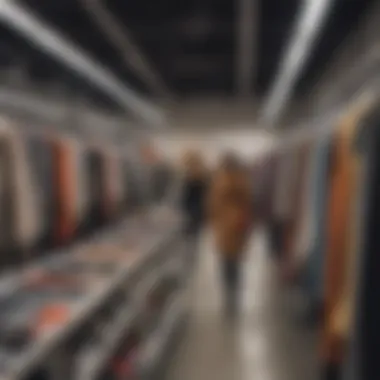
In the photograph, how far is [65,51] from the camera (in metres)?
7.16

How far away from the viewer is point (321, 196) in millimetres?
3480

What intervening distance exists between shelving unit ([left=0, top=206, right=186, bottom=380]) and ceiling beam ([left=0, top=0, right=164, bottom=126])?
1.92 m

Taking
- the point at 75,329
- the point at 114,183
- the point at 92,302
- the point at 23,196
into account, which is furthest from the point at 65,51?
the point at 75,329

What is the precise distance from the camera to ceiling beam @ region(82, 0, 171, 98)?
680 cm

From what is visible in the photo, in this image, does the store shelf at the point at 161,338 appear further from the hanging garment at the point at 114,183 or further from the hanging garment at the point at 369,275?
the hanging garment at the point at 369,275

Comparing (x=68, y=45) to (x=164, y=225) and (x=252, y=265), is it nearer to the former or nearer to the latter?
(x=164, y=225)

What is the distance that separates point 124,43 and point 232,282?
11.4 feet

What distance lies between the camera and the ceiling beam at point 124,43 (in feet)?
22.3

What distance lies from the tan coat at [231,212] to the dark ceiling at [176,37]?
179 cm

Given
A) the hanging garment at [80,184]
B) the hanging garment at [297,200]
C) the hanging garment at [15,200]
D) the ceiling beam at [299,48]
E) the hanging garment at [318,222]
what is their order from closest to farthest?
the hanging garment at [15,200] < the hanging garment at [318,222] < the hanging garment at [80,184] < the hanging garment at [297,200] < the ceiling beam at [299,48]

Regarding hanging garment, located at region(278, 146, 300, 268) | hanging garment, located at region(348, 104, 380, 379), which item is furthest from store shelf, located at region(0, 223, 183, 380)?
hanging garment, located at region(278, 146, 300, 268)

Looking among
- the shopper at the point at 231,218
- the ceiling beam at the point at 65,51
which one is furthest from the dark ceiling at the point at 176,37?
the shopper at the point at 231,218

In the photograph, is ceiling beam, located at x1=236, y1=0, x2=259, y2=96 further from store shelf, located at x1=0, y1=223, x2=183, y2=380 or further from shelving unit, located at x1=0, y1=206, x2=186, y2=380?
store shelf, located at x1=0, y1=223, x2=183, y2=380

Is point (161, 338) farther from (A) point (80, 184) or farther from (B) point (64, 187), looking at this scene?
(B) point (64, 187)
